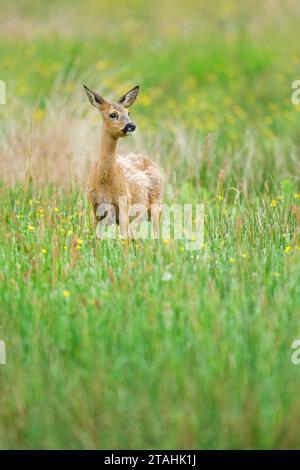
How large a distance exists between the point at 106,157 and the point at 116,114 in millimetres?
370

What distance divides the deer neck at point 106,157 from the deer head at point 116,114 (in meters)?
0.05

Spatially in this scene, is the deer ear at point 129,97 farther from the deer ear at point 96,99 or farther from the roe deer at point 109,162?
the deer ear at point 96,99

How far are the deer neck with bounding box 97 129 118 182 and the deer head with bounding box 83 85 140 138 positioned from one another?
51 mm

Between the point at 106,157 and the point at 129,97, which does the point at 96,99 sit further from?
the point at 106,157

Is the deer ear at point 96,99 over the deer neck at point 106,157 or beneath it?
over

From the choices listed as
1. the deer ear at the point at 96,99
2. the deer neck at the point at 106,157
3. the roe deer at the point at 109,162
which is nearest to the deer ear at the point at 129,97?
the roe deer at the point at 109,162

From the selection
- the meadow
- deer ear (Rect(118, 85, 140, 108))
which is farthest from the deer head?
the meadow

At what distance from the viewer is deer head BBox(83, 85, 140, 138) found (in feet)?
25.3

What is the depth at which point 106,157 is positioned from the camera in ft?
25.9

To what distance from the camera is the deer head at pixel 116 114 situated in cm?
773

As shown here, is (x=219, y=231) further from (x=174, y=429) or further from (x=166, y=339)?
(x=174, y=429)

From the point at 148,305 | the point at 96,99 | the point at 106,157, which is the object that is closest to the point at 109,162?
the point at 106,157

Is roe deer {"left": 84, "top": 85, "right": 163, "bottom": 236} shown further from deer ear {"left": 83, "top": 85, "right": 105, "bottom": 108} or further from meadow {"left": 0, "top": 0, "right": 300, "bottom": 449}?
meadow {"left": 0, "top": 0, "right": 300, "bottom": 449}

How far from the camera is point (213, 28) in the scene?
21250 mm
